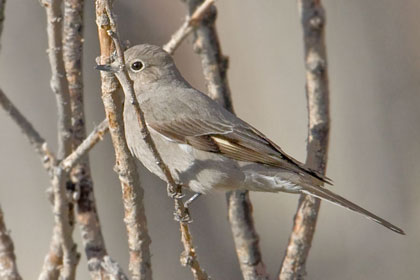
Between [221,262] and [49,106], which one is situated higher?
[49,106]

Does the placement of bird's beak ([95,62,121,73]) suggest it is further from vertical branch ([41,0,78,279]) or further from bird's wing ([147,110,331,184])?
bird's wing ([147,110,331,184])

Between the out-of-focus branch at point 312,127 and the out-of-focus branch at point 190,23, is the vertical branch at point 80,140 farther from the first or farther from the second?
the out-of-focus branch at point 312,127

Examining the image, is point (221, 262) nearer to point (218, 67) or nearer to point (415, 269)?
point (415, 269)

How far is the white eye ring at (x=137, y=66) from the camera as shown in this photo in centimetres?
458

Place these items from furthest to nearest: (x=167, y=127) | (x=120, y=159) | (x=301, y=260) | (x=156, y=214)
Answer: (x=156, y=214) < (x=167, y=127) < (x=301, y=260) < (x=120, y=159)

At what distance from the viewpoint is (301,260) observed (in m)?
3.87

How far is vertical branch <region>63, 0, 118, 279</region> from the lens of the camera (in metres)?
3.74

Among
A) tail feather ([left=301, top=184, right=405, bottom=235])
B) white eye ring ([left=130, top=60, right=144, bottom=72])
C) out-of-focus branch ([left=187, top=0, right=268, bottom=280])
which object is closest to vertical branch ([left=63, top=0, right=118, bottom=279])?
white eye ring ([left=130, top=60, right=144, bottom=72])

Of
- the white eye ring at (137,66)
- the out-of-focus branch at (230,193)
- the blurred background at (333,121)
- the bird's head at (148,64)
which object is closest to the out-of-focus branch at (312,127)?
the out-of-focus branch at (230,193)

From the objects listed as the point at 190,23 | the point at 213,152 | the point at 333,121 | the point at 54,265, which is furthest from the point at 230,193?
the point at 333,121

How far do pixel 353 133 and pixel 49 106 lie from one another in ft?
8.54

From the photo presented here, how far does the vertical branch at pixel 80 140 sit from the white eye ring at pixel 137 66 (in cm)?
70

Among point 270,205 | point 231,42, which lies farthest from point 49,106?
point 270,205

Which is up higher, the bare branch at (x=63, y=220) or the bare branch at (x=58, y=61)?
the bare branch at (x=58, y=61)
